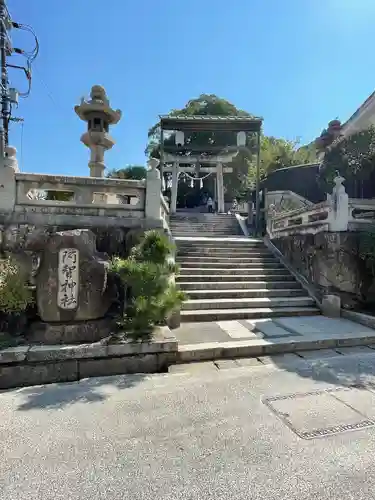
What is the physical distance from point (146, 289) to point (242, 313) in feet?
9.76

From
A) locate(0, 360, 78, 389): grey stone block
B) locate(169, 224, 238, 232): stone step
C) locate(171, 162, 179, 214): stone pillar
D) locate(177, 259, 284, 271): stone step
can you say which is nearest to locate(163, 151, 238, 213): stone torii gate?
locate(171, 162, 179, 214): stone pillar

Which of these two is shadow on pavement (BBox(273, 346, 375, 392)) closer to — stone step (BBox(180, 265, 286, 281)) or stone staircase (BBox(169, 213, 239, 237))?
stone step (BBox(180, 265, 286, 281))

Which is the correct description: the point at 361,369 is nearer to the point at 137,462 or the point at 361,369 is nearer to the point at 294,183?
the point at 137,462

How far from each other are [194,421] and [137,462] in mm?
772

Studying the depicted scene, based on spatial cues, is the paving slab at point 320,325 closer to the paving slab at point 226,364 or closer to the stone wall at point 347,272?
the stone wall at point 347,272

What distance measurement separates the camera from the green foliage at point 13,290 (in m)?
4.62

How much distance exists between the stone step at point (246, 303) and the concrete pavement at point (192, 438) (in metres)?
2.75

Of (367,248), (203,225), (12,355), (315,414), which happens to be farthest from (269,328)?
(203,225)

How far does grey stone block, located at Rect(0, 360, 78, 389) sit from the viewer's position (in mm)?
4055

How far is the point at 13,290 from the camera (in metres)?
4.65

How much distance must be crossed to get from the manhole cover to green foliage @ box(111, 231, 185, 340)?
204 cm

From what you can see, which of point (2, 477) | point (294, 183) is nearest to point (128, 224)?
point (2, 477)

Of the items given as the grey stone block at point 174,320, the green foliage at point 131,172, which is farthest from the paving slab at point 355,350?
the green foliage at point 131,172

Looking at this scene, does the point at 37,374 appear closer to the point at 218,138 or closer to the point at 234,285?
the point at 234,285
